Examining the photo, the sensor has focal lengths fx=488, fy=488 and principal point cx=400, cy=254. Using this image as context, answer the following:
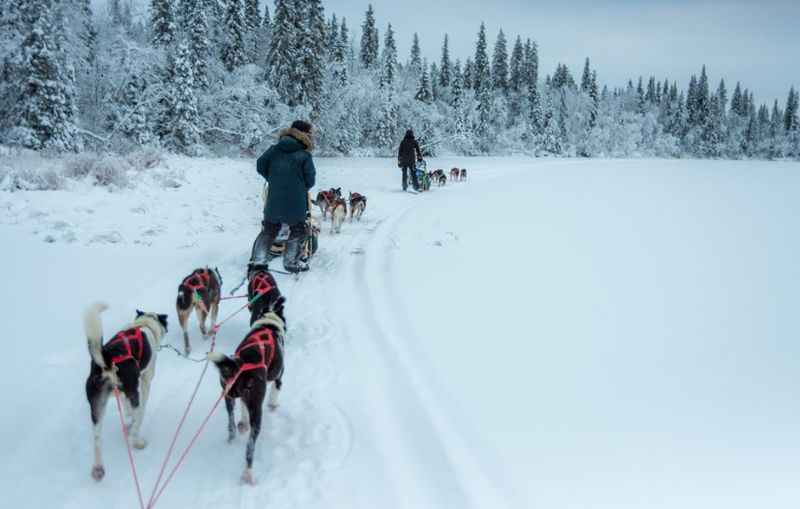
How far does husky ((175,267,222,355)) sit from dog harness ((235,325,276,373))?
1.43 metres

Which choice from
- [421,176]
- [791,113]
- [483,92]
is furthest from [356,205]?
[791,113]

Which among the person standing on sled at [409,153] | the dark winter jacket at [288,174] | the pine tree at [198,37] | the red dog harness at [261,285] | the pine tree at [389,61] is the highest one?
the pine tree at [389,61]

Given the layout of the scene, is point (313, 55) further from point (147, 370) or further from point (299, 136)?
point (147, 370)

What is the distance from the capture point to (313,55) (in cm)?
3086

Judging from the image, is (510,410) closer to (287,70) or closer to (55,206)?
(55,206)

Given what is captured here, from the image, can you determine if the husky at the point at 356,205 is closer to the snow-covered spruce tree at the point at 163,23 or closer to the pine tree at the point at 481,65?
the snow-covered spruce tree at the point at 163,23

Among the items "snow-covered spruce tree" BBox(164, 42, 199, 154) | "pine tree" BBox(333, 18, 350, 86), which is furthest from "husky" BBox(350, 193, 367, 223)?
"pine tree" BBox(333, 18, 350, 86)

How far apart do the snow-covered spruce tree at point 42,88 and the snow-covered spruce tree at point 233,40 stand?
38.0 feet

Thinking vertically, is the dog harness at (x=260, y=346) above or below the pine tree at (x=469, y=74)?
below

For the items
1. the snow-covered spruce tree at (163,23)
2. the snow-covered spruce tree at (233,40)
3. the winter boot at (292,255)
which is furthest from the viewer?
the snow-covered spruce tree at (233,40)

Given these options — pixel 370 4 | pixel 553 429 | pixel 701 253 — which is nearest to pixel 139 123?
pixel 701 253

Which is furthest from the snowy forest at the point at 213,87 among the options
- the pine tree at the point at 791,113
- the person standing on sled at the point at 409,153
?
the pine tree at the point at 791,113

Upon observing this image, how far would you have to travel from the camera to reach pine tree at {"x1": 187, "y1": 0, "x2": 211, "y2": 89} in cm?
2600

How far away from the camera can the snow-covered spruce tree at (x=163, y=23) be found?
24.2 meters
